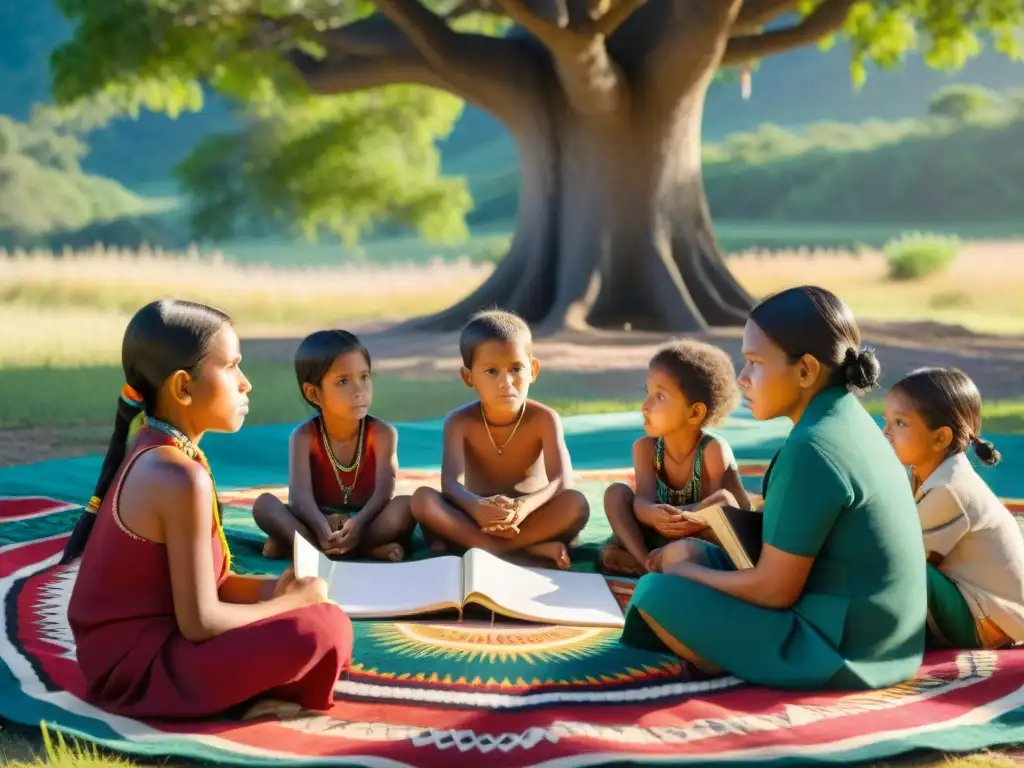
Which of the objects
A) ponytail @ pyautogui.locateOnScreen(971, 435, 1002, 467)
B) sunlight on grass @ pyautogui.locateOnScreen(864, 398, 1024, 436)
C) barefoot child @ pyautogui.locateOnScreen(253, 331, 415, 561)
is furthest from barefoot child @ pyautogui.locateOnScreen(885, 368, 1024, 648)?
sunlight on grass @ pyautogui.locateOnScreen(864, 398, 1024, 436)

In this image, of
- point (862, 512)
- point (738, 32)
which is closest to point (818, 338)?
point (862, 512)

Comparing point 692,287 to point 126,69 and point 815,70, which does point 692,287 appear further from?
point 815,70

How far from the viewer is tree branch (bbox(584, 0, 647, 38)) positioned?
10.7 metres

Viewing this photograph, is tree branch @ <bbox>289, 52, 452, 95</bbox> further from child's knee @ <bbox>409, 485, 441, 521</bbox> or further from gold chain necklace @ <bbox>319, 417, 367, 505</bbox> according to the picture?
child's knee @ <bbox>409, 485, 441, 521</bbox>

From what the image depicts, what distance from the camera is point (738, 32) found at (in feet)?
44.8

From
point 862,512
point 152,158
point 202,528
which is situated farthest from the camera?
point 152,158

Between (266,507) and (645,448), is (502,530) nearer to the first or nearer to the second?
(645,448)

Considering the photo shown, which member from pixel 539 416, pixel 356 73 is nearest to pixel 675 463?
pixel 539 416

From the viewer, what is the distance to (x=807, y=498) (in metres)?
2.97

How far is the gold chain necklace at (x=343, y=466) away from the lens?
4.61m

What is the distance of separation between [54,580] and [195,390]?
4.73 ft

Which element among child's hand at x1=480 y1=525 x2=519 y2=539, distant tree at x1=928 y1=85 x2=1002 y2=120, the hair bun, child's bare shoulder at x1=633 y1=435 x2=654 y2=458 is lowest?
child's hand at x1=480 y1=525 x2=519 y2=539

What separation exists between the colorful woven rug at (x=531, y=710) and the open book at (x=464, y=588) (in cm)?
6

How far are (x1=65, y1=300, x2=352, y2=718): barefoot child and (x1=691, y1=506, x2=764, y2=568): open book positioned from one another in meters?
0.96
